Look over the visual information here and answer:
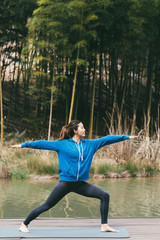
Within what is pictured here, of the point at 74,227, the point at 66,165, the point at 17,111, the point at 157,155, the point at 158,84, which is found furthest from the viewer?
the point at 17,111

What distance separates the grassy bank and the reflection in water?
48cm

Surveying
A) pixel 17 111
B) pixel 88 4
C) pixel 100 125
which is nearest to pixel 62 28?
pixel 88 4

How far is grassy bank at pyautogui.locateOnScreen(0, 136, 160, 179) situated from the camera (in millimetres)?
8945

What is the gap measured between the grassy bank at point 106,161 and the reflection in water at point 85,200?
1.57ft

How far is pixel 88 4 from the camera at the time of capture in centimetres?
972

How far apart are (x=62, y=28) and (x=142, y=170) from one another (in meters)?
3.98

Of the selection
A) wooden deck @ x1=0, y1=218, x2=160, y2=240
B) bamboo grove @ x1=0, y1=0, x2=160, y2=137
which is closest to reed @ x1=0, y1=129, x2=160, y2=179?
bamboo grove @ x1=0, y1=0, x2=160, y2=137

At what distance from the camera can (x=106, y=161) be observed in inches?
367

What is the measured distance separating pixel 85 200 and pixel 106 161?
118 inches

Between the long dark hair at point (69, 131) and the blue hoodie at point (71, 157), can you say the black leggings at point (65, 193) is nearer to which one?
the blue hoodie at point (71, 157)

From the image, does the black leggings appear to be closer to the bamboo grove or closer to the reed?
the reed

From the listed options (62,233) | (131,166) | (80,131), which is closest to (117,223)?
(62,233)

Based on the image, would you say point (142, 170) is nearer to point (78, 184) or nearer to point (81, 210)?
point (81, 210)

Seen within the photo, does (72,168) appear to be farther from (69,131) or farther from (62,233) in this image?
(62,233)
